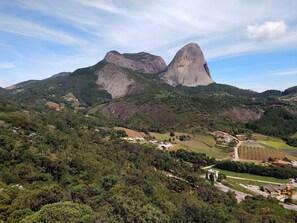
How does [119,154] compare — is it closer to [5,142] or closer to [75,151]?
[75,151]

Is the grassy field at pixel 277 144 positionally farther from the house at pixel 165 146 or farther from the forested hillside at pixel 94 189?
the forested hillside at pixel 94 189

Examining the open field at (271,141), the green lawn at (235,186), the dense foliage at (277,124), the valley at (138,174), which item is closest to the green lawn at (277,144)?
the open field at (271,141)

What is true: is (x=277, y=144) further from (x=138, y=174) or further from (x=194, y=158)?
(x=138, y=174)

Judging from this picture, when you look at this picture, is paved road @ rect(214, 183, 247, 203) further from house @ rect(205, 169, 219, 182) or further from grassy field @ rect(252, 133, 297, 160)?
grassy field @ rect(252, 133, 297, 160)

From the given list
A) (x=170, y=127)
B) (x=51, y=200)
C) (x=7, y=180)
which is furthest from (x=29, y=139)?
(x=170, y=127)

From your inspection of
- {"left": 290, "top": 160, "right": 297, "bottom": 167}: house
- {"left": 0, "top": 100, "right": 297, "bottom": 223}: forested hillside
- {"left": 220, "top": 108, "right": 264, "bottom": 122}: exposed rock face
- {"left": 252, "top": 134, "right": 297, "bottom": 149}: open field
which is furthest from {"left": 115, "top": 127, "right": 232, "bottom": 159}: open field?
{"left": 220, "top": 108, "right": 264, "bottom": 122}: exposed rock face
